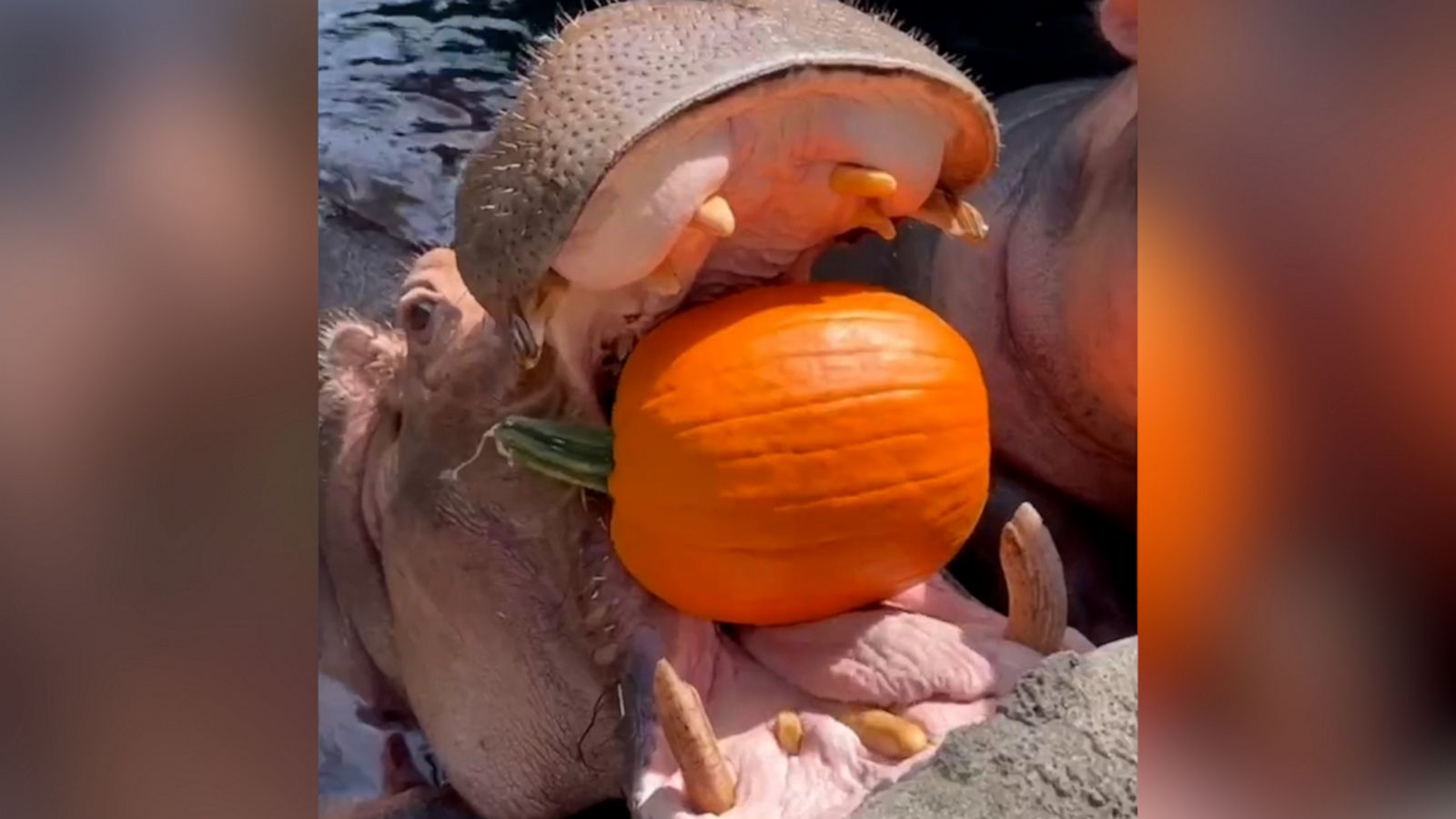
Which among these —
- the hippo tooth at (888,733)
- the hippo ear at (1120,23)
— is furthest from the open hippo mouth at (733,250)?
the hippo ear at (1120,23)

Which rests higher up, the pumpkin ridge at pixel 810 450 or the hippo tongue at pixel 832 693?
the pumpkin ridge at pixel 810 450

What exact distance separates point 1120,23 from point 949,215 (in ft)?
0.52

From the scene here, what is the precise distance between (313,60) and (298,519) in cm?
32

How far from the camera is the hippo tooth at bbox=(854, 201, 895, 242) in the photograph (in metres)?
0.74

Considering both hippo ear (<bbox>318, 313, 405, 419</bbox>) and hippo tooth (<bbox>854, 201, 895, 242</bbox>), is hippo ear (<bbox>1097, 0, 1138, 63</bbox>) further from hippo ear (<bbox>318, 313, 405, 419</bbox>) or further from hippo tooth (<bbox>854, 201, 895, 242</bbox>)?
hippo ear (<bbox>318, 313, 405, 419</bbox>)

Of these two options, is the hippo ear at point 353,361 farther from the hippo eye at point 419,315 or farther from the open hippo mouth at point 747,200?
the open hippo mouth at point 747,200

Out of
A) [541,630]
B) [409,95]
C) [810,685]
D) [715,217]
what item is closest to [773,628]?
[810,685]

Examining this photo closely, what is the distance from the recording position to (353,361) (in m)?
0.83

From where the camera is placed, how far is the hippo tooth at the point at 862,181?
27.8 inches

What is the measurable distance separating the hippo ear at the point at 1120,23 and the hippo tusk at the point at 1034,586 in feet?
0.97

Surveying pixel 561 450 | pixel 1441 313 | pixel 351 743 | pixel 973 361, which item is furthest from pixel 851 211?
pixel 351 743

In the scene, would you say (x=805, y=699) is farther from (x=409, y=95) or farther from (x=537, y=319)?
(x=409, y=95)

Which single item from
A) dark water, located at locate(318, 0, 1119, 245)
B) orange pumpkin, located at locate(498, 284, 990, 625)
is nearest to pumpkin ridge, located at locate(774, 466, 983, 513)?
orange pumpkin, located at locate(498, 284, 990, 625)

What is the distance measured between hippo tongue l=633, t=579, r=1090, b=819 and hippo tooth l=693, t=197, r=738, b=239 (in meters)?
0.24
